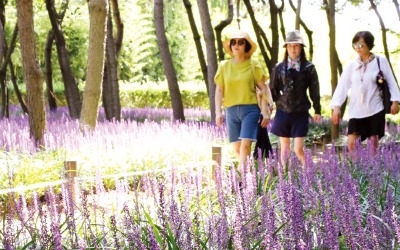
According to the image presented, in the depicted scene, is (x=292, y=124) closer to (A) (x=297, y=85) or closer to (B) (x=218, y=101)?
(A) (x=297, y=85)

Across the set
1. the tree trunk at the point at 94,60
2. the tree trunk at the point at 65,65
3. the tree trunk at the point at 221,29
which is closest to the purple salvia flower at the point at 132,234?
the tree trunk at the point at 94,60

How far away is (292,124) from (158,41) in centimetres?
801

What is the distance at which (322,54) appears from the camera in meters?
54.1

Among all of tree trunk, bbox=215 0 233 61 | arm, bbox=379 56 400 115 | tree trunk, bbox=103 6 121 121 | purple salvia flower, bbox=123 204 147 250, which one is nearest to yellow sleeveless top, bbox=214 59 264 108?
arm, bbox=379 56 400 115

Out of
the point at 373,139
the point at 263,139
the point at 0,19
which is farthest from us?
the point at 0,19

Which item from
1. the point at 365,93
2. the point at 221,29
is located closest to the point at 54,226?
the point at 365,93

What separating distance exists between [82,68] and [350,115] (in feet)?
110

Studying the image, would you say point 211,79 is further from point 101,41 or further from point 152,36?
point 152,36

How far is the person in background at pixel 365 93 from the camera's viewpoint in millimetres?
7574

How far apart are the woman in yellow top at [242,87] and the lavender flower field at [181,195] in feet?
1.49

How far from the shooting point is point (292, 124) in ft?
25.8

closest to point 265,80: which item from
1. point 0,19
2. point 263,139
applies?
point 263,139

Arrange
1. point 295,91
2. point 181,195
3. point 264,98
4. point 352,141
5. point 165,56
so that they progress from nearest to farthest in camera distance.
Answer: point 181,195, point 264,98, point 295,91, point 352,141, point 165,56

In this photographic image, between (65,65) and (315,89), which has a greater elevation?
(65,65)
